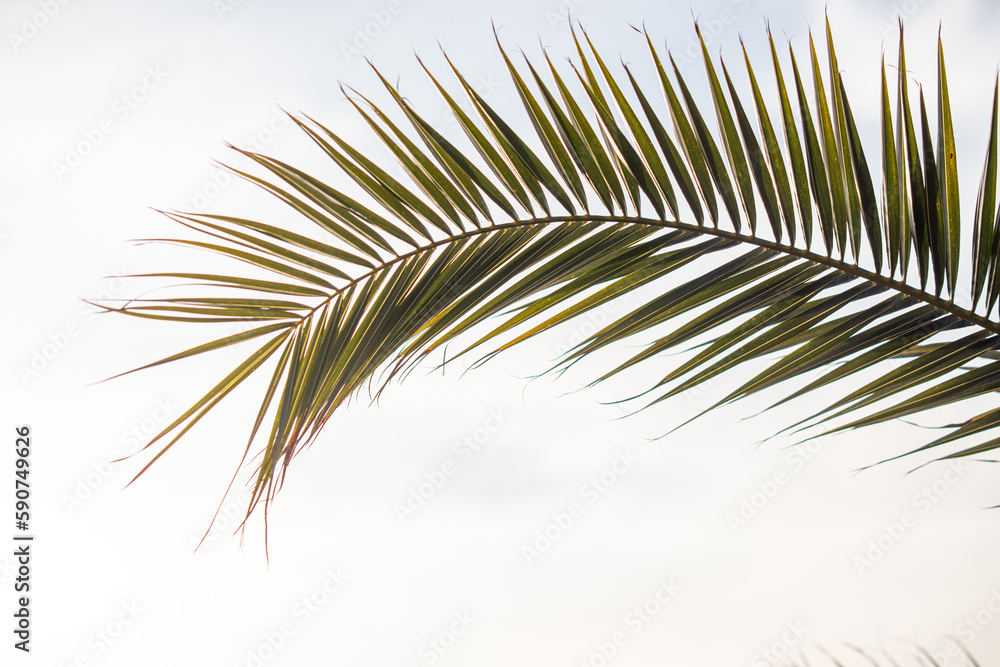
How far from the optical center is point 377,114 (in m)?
0.93

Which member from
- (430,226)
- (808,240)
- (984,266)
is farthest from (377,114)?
(984,266)

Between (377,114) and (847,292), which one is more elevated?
(377,114)

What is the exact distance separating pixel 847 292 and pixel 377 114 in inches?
28.2

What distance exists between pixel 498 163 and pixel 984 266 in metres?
0.64

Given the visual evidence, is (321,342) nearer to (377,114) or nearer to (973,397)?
(377,114)

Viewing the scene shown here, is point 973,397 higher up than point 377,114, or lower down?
lower down

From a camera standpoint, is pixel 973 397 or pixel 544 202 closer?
pixel 973 397

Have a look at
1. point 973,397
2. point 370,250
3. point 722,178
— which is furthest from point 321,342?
point 973,397

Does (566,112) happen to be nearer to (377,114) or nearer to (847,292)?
(377,114)

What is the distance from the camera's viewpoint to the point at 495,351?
0.88m

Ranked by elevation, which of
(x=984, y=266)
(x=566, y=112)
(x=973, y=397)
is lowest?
(x=973, y=397)

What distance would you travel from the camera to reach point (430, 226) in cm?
96

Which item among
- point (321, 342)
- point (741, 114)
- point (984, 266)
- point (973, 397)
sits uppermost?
point (741, 114)

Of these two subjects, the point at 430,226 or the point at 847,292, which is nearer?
the point at 847,292
